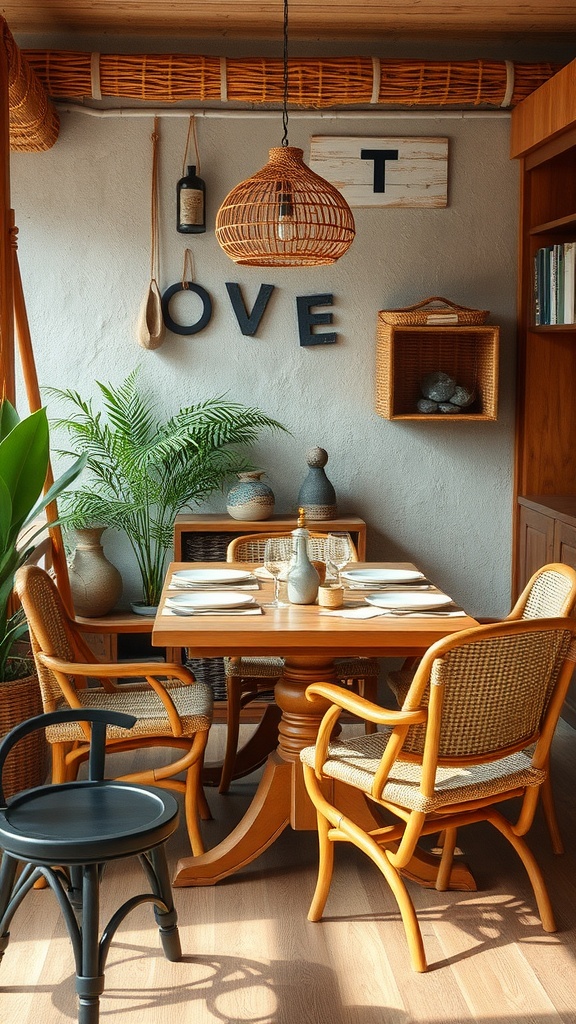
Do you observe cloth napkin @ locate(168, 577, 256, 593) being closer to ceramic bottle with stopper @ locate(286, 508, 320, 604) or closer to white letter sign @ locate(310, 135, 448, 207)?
ceramic bottle with stopper @ locate(286, 508, 320, 604)

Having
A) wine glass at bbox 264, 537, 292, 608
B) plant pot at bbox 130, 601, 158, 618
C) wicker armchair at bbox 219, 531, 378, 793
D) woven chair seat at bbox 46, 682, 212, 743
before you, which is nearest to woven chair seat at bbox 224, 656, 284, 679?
wicker armchair at bbox 219, 531, 378, 793

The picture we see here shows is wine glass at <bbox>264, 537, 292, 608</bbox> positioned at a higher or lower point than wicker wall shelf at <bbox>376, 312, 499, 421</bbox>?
lower

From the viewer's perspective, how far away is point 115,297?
4914 millimetres

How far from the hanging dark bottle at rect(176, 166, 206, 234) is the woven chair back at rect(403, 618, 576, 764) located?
2.89m

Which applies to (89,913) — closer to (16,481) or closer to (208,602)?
(208,602)

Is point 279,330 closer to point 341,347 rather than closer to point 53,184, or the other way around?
point 341,347

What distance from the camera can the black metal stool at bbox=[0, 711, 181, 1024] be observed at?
6.91 feet

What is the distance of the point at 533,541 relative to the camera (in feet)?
15.8

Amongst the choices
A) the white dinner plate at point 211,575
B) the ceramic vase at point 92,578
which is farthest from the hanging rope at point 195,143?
the white dinner plate at point 211,575

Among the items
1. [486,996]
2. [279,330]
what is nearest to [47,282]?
[279,330]

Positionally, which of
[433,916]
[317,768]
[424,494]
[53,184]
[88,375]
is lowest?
[433,916]

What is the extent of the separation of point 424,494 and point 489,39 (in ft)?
6.88

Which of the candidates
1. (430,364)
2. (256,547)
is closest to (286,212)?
(256,547)

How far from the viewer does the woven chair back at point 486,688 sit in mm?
2398
